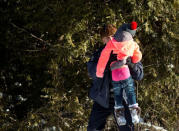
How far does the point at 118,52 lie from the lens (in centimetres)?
284

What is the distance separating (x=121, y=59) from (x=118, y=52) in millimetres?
77

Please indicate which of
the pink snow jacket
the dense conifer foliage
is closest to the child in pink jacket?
the pink snow jacket

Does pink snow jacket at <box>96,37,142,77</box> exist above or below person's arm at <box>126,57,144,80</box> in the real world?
above

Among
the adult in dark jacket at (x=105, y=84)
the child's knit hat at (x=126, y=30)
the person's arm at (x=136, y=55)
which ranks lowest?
the adult in dark jacket at (x=105, y=84)

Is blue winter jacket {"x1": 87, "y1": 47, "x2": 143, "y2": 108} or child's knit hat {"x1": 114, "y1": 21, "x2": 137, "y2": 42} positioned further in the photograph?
blue winter jacket {"x1": 87, "y1": 47, "x2": 143, "y2": 108}

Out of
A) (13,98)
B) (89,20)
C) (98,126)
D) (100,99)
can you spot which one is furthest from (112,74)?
(13,98)

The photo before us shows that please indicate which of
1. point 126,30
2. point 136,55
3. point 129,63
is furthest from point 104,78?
point 126,30

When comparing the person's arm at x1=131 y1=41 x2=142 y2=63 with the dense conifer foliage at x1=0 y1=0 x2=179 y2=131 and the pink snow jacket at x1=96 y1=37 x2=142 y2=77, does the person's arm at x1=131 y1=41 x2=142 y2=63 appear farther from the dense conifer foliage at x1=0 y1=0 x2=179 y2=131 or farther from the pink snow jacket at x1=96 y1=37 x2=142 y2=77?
the dense conifer foliage at x1=0 y1=0 x2=179 y2=131

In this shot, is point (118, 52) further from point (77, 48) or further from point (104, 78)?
point (77, 48)

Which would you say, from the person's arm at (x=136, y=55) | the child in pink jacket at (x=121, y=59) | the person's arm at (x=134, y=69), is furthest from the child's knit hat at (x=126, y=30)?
the person's arm at (x=134, y=69)

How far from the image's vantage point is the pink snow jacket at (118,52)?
111 inches

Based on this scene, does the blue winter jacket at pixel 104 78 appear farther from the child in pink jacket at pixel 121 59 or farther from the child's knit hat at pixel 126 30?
the child's knit hat at pixel 126 30

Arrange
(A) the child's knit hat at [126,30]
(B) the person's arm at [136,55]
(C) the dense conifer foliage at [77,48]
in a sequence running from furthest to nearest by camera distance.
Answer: (C) the dense conifer foliage at [77,48]
(B) the person's arm at [136,55]
(A) the child's knit hat at [126,30]

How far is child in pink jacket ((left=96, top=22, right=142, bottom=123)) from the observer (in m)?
2.81
